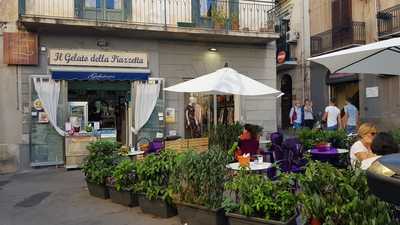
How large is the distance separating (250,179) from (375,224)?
1848 millimetres

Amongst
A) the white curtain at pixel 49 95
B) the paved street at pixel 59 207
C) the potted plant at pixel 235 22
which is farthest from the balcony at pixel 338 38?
the paved street at pixel 59 207

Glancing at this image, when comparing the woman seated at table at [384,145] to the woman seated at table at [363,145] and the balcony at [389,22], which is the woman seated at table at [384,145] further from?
the balcony at [389,22]

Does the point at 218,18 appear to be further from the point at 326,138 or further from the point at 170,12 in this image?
the point at 326,138

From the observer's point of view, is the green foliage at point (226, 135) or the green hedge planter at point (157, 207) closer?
the green hedge planter at point (157, 207)

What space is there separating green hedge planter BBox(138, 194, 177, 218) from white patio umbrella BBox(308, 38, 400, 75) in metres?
3.01

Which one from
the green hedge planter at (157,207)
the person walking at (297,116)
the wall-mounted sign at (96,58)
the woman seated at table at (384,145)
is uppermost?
the wall-mounted sign at (96,58)

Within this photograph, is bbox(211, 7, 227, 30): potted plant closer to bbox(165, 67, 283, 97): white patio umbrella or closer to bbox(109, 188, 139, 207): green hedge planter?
bbox(165, 67, 283, 97): white patio umbrella

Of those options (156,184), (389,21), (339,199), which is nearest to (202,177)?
(156,184)

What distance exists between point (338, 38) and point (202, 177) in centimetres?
1869

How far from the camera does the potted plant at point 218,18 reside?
15000mm

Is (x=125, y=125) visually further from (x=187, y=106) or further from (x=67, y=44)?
(x=67, y=44)

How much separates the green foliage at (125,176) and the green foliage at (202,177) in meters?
1.26

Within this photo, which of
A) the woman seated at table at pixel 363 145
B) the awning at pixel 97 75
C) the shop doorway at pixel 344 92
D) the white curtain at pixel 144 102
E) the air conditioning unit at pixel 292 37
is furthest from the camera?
the air conditioning unit at pixel 292 37

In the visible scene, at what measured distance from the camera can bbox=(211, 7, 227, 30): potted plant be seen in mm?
15000
